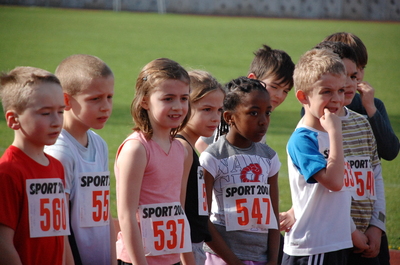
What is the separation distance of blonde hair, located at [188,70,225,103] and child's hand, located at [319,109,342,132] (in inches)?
26.0

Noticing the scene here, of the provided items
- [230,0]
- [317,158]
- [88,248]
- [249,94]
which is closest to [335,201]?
[317,158]

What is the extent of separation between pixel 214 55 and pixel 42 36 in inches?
365

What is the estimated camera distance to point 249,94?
11.2 feet

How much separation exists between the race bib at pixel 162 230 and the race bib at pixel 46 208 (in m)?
0.45

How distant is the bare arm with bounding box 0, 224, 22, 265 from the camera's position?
233 cm

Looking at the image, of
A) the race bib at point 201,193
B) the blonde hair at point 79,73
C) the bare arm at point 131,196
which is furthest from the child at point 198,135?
the blonde hair at point 79,73

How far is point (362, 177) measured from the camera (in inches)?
137

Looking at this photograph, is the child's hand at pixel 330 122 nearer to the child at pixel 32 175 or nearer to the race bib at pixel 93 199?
the race bib at pixel 93 199

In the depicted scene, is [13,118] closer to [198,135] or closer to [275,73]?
[198,135]

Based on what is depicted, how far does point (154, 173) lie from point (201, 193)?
14.7 inches

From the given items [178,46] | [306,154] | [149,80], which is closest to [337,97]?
[306,154]

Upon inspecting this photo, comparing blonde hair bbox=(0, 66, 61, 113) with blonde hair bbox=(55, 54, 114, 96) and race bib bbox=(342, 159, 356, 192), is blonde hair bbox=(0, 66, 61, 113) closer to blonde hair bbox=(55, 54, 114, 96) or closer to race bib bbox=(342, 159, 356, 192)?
blonde hair bbox=(55, 54, 114, 96)

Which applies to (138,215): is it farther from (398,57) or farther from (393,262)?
(398,57)

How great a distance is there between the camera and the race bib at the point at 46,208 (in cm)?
245
